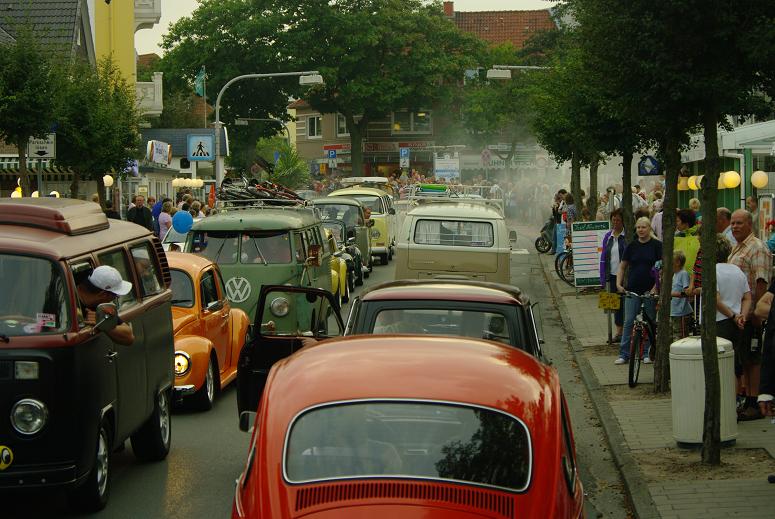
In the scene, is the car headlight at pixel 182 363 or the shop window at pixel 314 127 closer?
the car headlight at pixel 182 363

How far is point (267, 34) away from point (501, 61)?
20.2 meters

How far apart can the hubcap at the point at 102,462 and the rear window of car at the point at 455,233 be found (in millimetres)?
11119

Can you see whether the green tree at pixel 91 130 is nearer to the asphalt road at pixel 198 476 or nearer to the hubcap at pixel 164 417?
the asphalt road at pixel 198 476

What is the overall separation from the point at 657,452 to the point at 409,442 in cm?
584

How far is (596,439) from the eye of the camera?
12086 millimetres

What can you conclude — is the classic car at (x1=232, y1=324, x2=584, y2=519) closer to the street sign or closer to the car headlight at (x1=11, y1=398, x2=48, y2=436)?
the car headlight at (x1=11, y1=398, x2=48, y2=436)

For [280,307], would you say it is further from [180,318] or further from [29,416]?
[29,416]

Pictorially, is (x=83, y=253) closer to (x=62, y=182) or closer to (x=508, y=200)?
(x=62, y=182)

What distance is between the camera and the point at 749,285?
12344 mm

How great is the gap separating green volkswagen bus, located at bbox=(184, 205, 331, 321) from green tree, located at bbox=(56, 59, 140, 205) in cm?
1544

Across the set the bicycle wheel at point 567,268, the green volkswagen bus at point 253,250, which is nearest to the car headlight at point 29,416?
the green volkswagen bus at point 253,250

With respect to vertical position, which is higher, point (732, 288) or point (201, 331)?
point (732, 288)

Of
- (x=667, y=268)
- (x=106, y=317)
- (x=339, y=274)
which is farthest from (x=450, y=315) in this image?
(x=339, y=274)

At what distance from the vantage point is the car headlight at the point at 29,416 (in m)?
7.95
